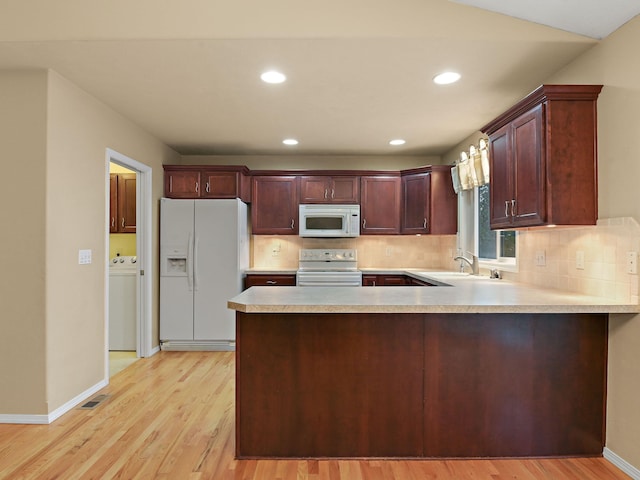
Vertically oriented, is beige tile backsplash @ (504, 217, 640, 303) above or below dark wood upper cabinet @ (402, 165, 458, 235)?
below

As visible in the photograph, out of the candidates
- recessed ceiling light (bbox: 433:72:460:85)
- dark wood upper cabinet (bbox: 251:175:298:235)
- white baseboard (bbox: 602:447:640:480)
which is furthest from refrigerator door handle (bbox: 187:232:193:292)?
white baseboard (bbox: 602:447:640:480)

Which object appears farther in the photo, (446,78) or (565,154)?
(446,78)

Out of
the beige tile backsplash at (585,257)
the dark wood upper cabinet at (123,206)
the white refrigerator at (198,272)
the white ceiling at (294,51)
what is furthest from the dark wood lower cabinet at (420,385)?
the dark wood upper cabinet at (123,206)

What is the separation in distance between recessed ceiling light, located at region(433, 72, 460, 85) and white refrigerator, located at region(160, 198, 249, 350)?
100 inches

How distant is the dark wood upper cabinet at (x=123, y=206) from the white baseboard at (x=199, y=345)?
58.5 inches

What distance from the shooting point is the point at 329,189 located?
17.1 feet

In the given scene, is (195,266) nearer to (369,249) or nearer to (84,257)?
(84,257)

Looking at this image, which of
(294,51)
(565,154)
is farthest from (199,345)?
(565,154)

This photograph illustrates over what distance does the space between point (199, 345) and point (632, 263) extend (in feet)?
13.0

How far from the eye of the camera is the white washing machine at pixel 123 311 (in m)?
4.48

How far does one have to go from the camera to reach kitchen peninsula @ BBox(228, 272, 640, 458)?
2.29 metres

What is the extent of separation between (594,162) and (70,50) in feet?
10.2

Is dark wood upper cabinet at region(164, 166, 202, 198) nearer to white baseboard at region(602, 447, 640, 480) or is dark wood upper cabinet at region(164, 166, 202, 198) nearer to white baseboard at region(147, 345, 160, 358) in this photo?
white baseboard at region(147, 345, 160, 358)

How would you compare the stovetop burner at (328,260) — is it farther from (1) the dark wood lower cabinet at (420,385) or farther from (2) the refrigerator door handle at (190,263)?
(1) the dark wood lower cabinet at (420,385)
